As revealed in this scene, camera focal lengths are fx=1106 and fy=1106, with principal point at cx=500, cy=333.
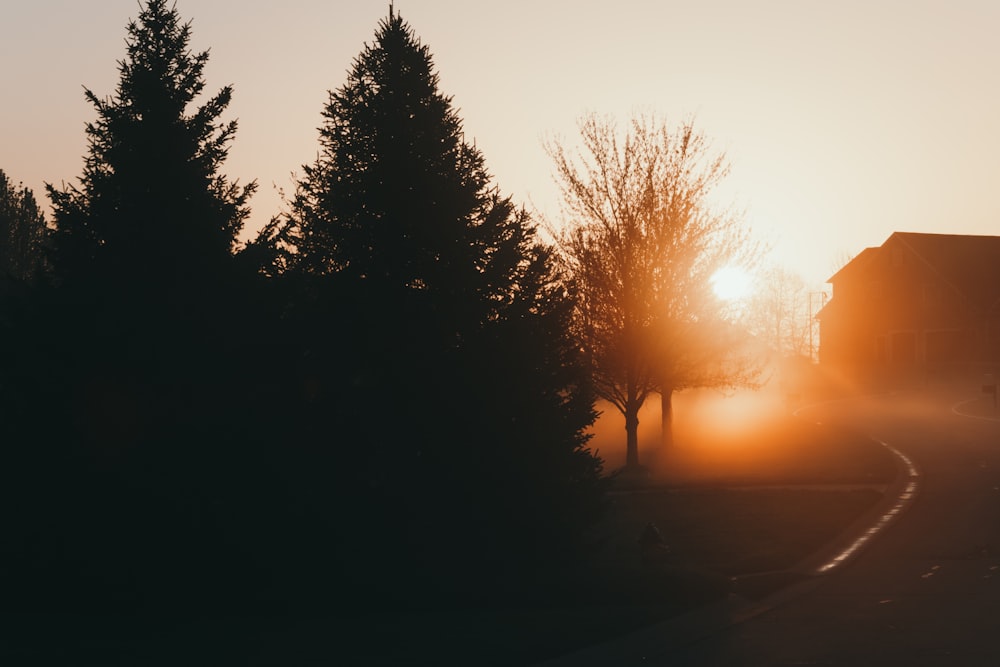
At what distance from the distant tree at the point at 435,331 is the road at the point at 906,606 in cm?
395

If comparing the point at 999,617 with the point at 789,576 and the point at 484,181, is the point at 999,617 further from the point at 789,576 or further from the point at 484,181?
the point at 484,181

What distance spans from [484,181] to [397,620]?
23.8ft

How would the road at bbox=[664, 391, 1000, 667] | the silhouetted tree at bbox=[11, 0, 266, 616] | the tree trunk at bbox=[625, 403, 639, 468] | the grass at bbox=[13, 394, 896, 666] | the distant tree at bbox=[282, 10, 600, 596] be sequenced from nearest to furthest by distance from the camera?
the road at bbox=[664, 391, 1000, 667]
the grass at bbox=[13, 394, 896, 666]
the silhouetted tree at bbox=[11, 0, 266, 616]
the distant tree at bbox=[282, 10, 600, 596]
the tree trunk at bbox=[625, 403, 639, 468]

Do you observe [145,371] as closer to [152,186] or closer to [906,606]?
[152,186]

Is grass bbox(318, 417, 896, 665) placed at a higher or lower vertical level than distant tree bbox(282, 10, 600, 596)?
lower

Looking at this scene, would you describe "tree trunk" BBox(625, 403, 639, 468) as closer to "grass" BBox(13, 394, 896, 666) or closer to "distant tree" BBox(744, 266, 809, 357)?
"grass" BBox(13, 394, 896, 666)

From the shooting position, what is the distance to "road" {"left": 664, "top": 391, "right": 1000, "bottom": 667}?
10828 millimetres

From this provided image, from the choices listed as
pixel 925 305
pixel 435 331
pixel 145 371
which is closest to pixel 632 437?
pixel 435 331

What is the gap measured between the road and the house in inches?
1674

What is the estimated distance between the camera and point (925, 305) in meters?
67.9

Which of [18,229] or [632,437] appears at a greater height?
[18,229]

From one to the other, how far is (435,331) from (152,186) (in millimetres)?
4423

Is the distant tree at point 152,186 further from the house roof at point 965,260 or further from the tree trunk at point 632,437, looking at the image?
the house roof at point 965,260

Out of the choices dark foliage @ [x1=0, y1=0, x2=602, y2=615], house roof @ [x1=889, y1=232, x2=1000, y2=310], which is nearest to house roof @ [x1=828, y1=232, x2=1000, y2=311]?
house roof @ [x1=889, y1=232, x2=1000, y2=310]
